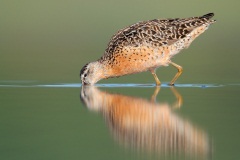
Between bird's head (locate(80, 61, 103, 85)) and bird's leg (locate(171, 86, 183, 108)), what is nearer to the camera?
bird's leg (locate(171, 86, 183, 108))

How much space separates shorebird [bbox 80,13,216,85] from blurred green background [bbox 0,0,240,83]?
2.06 feet

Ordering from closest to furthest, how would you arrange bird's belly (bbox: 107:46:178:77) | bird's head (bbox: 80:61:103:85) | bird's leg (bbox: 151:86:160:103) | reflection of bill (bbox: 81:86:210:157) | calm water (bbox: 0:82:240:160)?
calm water (bbox: 0:82:240:160)
reflection of bill (bbox: 81:86:210:157)
bird's leg (bbox: 151:86:160:103)
bird's belly (bbox: 107:46:178:77)
bird's head (bbox: 80:61:103:85)

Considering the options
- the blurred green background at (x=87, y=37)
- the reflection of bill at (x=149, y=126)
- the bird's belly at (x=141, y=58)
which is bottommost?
the blurred green background at (x=87, y=37)

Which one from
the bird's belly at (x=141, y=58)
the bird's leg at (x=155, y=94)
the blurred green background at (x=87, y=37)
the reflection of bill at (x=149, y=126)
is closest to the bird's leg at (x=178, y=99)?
the reflection of bill at (x=149, y=126)

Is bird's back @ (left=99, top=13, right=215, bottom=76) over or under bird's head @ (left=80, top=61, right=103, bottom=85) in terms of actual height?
over

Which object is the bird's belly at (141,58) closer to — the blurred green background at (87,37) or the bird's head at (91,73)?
the bird's head at (91,73)

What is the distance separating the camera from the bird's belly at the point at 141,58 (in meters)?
12.6

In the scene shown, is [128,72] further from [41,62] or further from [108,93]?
[41,62]

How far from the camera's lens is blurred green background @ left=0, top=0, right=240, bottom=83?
48.1ft

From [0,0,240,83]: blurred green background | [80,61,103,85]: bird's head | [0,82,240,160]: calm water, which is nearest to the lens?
[0,82,240,160]: calm water

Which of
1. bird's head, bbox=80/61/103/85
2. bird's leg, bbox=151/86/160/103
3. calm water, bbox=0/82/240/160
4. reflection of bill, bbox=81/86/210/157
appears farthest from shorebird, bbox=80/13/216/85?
reflection of bill, bbox=81/86/210/157

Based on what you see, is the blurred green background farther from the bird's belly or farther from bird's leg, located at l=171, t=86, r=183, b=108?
bird's leg, located at l=171, t=86, r=183, b=108

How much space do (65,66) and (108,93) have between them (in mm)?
4563

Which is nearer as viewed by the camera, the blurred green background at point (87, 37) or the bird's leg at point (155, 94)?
the bird's leg at point (155, 94)
